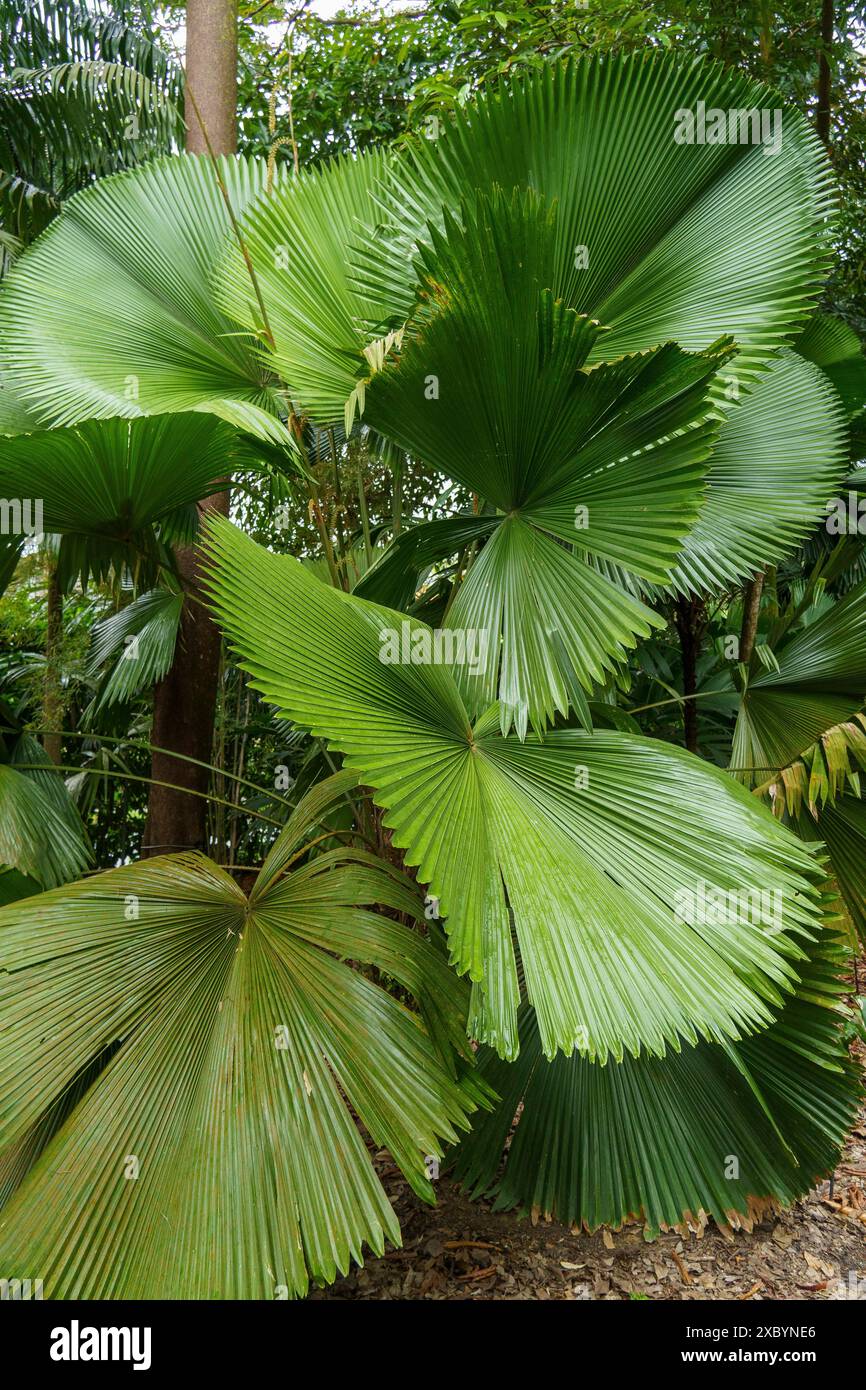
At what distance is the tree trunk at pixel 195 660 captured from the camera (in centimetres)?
297

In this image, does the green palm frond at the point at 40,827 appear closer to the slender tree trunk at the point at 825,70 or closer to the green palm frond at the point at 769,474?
the green palm frond at the point at 769,474

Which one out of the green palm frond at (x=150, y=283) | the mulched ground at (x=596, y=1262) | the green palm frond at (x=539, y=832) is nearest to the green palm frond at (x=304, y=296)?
the green palm frond at (x=150, y=283)

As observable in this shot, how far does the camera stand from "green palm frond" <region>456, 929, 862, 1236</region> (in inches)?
72.9

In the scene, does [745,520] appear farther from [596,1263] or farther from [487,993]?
[596,1263]

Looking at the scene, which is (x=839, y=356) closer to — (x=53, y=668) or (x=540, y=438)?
(x=540, y=438)

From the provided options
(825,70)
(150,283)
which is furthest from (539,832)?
(825,70)

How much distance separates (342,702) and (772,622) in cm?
162

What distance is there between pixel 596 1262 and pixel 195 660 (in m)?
2.06

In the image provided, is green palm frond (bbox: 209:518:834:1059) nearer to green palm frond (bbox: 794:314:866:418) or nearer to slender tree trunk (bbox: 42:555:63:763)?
green palm frond (bbox: 794:314:866:418)

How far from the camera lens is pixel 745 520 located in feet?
7.87

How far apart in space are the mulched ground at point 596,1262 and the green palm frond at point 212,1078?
776mm

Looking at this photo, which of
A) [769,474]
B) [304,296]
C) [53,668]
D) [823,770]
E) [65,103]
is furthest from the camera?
[65,103]

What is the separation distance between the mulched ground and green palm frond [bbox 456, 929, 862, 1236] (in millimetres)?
246

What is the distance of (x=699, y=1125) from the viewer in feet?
6.23
